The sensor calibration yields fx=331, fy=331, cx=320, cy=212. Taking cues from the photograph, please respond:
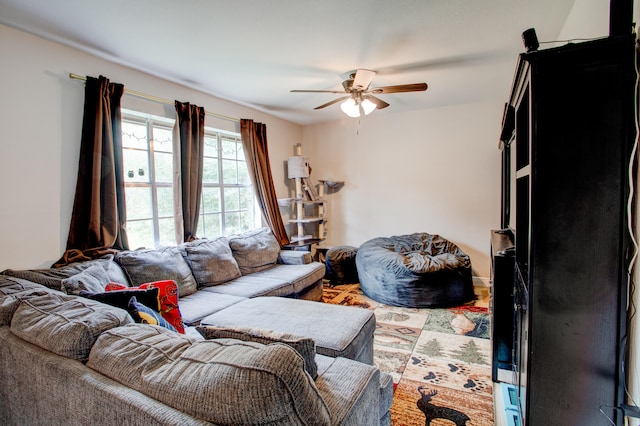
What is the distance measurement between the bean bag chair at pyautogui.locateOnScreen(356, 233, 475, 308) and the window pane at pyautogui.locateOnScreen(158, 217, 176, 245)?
222cm

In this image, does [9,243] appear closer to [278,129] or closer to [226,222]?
[226,222]

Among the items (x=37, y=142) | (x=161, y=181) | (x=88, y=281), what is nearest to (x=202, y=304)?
(x=88, y=281)

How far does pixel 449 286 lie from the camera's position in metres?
3.62

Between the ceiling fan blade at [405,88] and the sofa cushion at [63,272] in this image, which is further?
the ceiling fan blade at [405,88]

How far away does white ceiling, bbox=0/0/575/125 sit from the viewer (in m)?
1.99

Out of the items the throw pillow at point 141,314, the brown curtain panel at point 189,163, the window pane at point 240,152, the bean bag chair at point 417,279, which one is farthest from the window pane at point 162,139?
the bean bag chair at point 417,279

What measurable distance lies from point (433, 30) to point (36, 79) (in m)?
2.80

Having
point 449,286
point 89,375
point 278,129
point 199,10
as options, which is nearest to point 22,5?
point 199,10

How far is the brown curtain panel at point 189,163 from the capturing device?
3.34 meters

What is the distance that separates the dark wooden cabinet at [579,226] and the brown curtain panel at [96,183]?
281cm

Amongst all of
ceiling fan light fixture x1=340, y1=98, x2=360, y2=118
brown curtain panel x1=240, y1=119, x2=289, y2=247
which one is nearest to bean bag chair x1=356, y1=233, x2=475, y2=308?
brown curtain panel x1=240, y1=119, x2=289, y2=247

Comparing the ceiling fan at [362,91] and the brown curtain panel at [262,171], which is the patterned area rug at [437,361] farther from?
the ceiling fan at [362,91]

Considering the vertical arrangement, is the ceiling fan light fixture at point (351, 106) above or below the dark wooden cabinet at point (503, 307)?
above

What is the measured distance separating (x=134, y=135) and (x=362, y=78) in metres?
2.15
